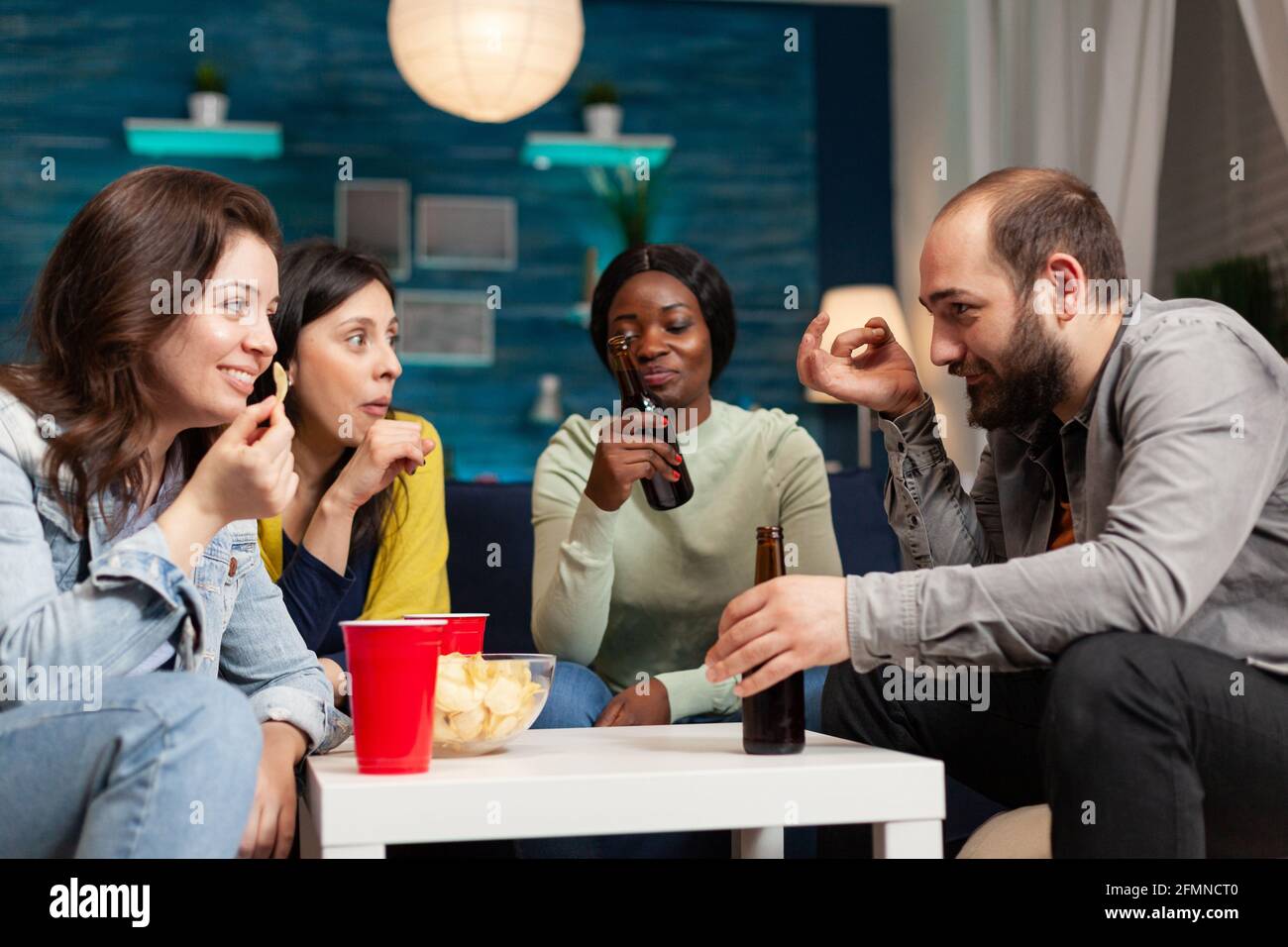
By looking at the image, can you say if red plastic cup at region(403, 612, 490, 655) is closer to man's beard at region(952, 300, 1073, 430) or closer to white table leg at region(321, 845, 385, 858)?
white table leg at region(321, 845, 385, 858)

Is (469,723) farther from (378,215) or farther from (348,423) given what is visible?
(378,215)

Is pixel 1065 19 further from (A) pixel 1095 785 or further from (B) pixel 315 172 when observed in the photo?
(A) pixel 1095 785

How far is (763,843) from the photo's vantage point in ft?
4.76

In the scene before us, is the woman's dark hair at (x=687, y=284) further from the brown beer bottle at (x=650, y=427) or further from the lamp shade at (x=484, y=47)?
the lamp shade at (x=484, y=47)

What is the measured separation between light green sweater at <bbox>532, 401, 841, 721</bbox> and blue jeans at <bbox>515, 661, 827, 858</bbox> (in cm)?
18

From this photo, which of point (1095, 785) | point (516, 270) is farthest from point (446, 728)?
point (516, 270)

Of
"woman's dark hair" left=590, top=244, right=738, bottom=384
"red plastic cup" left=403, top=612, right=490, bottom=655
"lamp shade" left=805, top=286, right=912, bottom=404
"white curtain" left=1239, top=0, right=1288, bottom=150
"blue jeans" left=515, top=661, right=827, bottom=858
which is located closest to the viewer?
"red plastic cup" left=403, top=612, right=490, bottom=655

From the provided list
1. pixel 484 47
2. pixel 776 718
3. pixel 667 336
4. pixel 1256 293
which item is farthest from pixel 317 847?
pixel 1256 293

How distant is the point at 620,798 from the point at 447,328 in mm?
3663

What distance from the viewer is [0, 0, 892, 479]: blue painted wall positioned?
4449 mm

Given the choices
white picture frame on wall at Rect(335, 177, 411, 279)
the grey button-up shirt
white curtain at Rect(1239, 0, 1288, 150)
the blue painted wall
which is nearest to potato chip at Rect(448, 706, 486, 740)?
the grey button-up shirt

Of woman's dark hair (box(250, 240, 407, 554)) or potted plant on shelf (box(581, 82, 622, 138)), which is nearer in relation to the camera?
woman's dark hair (box(250, 240, 407, 554))

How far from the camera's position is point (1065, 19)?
12.1 ft
